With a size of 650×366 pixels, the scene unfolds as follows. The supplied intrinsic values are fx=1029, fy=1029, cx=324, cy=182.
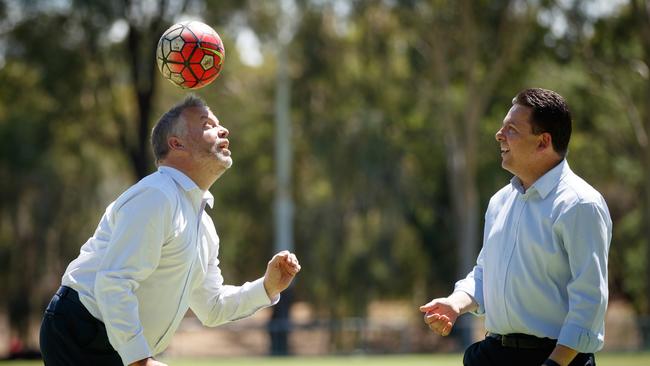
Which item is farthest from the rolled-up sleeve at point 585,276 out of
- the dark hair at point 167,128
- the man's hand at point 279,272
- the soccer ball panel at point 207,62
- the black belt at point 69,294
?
the soccer ball panel at point 207,62

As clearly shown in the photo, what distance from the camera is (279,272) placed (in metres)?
5.66

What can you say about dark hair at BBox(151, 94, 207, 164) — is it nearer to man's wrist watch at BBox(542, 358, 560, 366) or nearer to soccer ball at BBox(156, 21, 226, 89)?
soccer ball at BBox(156, 21, 226, 89)

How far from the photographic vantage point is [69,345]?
502 cm

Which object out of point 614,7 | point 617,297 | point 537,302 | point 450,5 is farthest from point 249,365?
point 617,297

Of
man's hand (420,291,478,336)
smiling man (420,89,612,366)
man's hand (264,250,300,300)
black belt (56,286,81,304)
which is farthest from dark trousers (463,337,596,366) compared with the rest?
black belt (56,286,81,304)

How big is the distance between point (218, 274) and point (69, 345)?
1.05 metres

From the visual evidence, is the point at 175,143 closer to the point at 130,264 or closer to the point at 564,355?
the point at 130,264

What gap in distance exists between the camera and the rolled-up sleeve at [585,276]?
178 inches

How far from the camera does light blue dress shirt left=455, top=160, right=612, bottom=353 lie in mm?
4535

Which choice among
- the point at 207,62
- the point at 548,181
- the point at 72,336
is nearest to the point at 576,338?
the point at 548,181

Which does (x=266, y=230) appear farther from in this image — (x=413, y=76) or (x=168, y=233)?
(x=168, y=233)

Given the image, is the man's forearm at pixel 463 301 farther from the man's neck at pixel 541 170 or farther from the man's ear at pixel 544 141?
the man's ear at pixel 544 141

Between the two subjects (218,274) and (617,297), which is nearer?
(218,274)

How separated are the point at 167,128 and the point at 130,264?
855 millimetres
